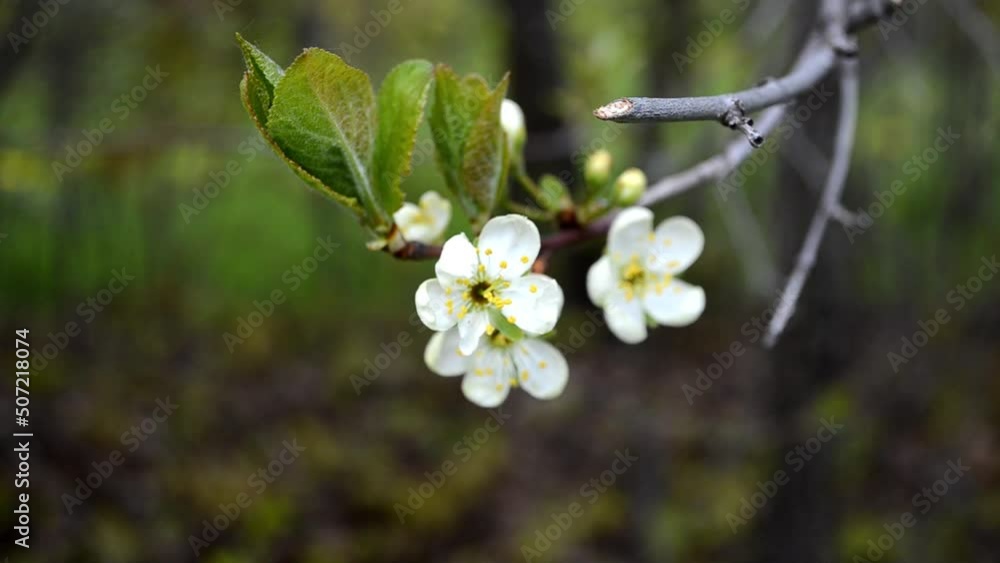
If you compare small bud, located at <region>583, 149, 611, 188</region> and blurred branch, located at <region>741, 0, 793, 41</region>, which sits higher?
small bud, located at <region>583, 149, 611, 188</region>

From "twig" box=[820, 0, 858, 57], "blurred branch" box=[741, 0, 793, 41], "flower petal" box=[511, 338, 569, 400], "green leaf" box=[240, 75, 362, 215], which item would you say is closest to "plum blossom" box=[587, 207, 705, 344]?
"flower petal" box=[511, 338, 569, 400]

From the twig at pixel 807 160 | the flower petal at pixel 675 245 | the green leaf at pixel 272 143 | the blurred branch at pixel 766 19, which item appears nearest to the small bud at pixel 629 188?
the flower petal at pixel 675 245

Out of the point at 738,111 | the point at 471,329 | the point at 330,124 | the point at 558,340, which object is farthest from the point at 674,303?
the point at 558,340

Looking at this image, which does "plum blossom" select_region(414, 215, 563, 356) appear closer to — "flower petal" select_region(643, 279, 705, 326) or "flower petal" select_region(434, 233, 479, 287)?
"flower petal" select_region(434, 233, 479, 287)

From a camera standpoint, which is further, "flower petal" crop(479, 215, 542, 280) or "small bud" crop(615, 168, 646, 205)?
"small bud" crop(615, 168, 646, 205)

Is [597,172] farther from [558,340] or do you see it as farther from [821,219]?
[558,340]

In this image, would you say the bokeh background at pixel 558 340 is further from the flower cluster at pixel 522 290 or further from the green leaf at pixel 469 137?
the green leaf at pixel 469 137
